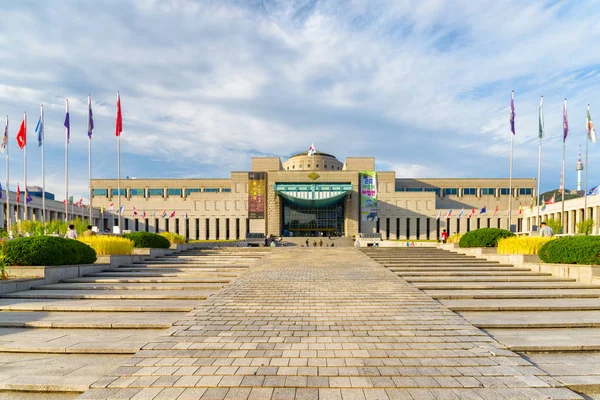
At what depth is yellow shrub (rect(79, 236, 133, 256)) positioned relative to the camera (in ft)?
54.2

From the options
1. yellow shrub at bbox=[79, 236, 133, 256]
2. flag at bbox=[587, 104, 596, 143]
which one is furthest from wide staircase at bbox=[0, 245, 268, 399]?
flag at bbox=[587, 104, 596, 143]

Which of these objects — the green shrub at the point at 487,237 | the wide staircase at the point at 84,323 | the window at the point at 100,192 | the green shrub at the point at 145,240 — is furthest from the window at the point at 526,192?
the window at the point at 100,192

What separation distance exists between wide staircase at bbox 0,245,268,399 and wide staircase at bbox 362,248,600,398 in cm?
726

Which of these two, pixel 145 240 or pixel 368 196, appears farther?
pixel 368 196

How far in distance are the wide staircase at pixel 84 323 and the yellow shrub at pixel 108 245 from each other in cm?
215

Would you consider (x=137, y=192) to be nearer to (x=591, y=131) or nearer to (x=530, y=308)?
(x=591, y=131)

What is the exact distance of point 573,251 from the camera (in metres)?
13.6

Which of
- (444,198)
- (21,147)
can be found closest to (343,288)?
(21,147)

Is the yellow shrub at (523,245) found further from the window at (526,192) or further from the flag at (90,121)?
the window at (526,192)

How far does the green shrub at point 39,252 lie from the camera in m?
12.7

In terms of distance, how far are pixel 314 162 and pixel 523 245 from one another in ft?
269

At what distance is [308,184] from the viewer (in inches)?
2532

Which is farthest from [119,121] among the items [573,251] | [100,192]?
[100,192]

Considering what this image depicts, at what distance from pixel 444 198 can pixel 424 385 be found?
255 feet
